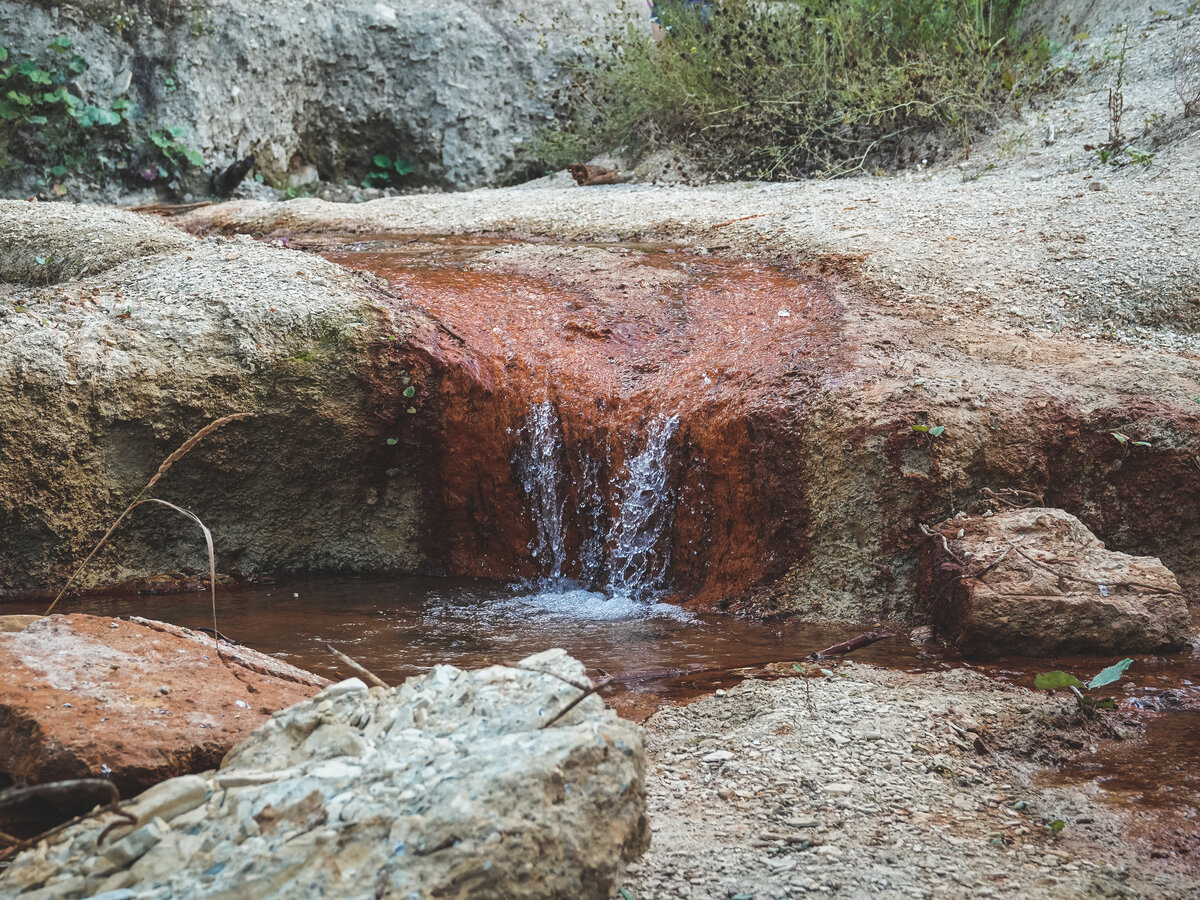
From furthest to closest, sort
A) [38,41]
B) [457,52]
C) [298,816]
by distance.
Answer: [457,52] < [38,41] < [298,816]

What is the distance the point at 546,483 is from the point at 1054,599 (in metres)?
2.24

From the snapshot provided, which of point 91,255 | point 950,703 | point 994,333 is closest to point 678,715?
point 950,703

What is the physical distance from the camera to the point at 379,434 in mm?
4641

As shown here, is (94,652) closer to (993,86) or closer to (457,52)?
(993,86)

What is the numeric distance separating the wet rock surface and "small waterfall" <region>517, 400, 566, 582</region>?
6.31ft

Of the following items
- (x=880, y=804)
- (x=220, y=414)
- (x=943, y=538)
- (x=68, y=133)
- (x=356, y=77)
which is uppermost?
(x=356, y=77)

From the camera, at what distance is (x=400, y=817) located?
58.9 inches

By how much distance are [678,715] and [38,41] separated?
330 inches

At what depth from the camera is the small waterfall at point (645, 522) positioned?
4434 millimetres

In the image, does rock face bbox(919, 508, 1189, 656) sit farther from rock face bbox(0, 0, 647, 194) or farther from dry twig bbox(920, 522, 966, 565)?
rock face bbox(0, 0, 647, 194)

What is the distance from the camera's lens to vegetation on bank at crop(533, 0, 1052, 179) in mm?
7559

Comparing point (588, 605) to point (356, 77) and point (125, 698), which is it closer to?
point (125, 698)

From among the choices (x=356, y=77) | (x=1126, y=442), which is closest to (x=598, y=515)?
(x=1126, y=442)

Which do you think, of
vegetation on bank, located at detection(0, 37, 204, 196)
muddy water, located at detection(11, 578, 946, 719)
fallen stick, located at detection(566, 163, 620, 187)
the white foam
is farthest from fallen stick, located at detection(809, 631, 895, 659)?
vegetation on bank, located at detection(0, 37, 204, 196)
